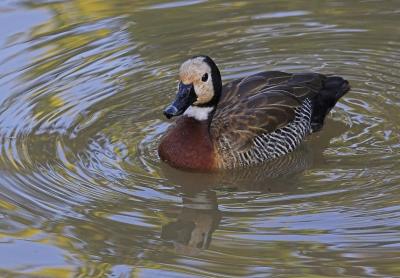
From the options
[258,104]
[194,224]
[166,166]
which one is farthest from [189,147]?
[194,224]

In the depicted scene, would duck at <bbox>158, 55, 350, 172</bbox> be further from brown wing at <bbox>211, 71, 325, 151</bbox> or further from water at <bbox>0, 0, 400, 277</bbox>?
water at <bbox>0, 0, 400, 277</bbox>

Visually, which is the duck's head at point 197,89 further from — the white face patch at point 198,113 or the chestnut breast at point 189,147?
the chestnut breast at point 189,147

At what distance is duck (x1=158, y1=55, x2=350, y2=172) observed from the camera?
10.3m

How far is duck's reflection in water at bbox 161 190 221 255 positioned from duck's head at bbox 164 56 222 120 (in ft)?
2.65

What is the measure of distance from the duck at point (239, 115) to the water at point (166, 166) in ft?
0.53

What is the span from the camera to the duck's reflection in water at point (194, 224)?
879 cm

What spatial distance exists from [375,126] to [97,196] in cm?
299

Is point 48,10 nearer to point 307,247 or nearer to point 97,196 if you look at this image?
point 97,196

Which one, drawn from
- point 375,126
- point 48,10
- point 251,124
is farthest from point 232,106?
point 48,10

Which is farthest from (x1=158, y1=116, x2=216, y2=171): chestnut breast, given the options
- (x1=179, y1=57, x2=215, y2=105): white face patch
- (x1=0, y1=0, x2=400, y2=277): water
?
(x1=179, y1=57, x2=215, y2=105): white face patch

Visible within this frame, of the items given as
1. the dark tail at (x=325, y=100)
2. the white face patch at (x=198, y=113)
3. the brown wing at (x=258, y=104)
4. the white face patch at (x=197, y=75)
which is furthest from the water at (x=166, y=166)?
the white face patch at (x=197, y=75)

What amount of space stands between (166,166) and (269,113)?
1173 mm

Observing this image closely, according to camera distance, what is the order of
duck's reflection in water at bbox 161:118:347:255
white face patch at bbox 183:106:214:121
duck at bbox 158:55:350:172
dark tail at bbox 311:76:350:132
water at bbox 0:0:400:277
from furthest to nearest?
dark tail at bbox 311:76:350:132 → white face patch at bbox 183:106:214:121 → duck at bbox 158:55:350:172 → duck's reflection in water at bbox 161:118:347:255 → water at bbox 0:0:400:277

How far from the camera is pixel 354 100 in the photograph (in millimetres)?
11805
